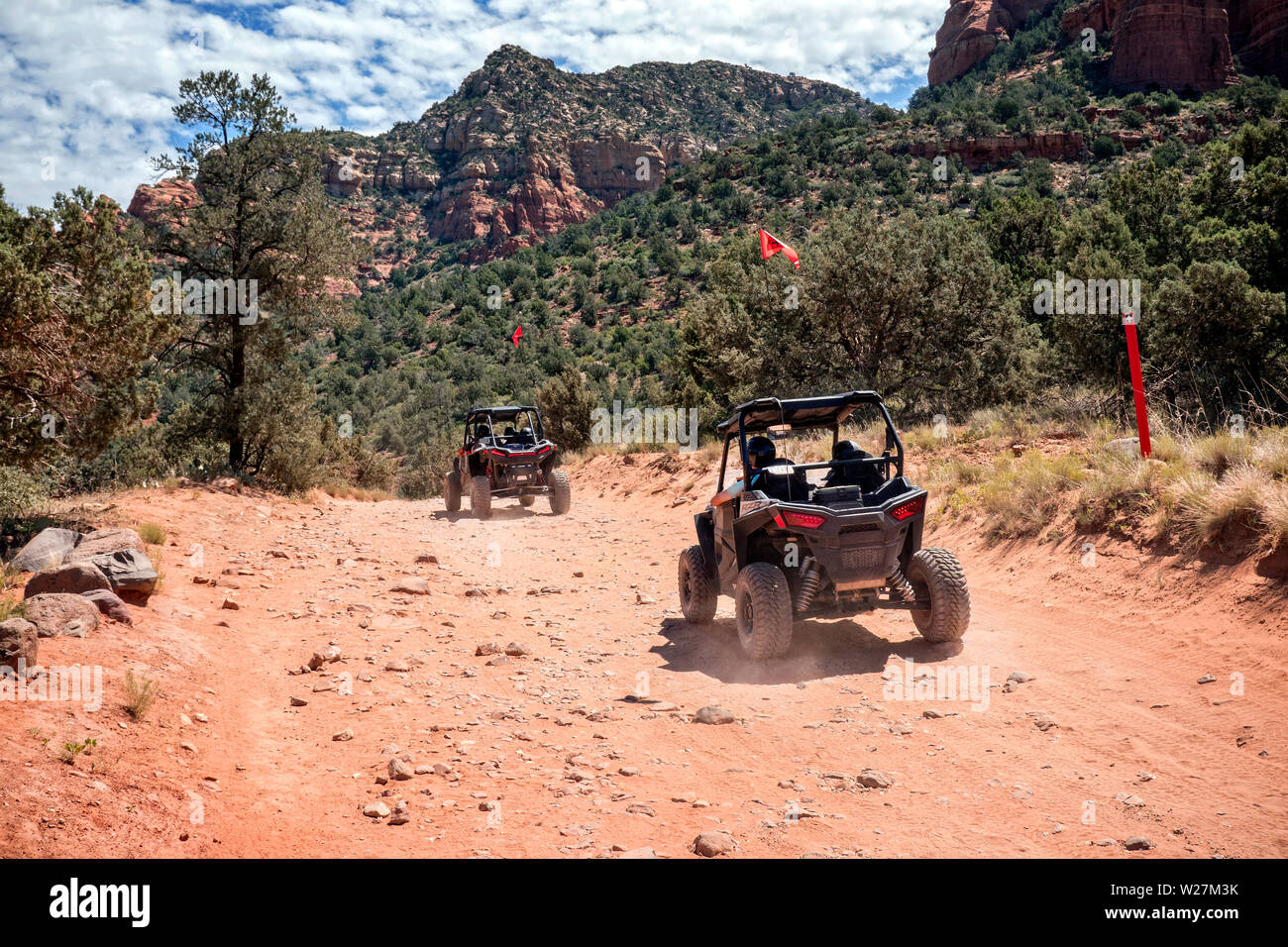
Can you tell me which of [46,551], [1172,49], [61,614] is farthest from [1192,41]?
[61,614]

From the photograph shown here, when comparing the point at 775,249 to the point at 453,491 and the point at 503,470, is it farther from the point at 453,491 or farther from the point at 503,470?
the point at 453,491

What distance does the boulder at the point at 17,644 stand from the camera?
4707mm

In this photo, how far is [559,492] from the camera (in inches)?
678

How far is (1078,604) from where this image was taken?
7254 mm

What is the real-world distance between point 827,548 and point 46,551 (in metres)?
7.73

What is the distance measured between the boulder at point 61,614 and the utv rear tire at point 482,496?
10439 mm

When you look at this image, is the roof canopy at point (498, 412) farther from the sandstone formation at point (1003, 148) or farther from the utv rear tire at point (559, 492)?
the sandstone formation at point (1003, 148)

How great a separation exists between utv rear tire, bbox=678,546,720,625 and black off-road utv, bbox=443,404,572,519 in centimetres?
946

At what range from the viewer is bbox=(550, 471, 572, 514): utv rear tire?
17167 millimetres

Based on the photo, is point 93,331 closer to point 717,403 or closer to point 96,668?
point 96,668

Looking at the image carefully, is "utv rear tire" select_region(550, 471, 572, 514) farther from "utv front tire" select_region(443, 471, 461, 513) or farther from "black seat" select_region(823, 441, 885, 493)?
"black seat" select_region(823, 441, 885, 493)

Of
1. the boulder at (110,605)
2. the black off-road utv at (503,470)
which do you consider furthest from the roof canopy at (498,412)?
the boulder at (110,605)

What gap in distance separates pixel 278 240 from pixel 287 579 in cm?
1086

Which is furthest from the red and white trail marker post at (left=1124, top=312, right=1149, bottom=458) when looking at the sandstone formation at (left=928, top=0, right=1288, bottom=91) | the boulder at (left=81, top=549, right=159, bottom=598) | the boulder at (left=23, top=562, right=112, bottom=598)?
the sandstone formation at (left=928, top=0, right=1288, bottom=91)
